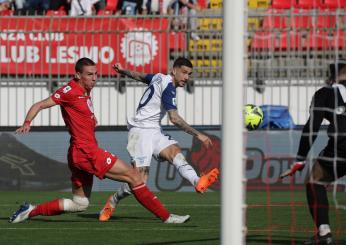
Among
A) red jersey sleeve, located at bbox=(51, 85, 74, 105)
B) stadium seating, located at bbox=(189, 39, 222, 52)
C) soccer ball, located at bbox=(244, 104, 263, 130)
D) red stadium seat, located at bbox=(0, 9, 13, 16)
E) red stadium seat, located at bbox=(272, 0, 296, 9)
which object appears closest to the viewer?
red jersey sleeve, located at bbox=(51, 85, 74, 105)

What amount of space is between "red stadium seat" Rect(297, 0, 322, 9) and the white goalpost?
43.1ft

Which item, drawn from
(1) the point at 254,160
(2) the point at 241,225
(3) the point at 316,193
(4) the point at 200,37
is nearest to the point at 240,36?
(2) the point at 241,225

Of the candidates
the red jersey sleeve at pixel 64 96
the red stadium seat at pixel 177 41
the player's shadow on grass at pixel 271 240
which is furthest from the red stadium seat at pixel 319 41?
the player's shadow on grass at pixel 271 240

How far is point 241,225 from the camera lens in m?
7.11

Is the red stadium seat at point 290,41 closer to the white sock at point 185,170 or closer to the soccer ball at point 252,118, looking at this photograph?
the soccer ball at point 252,118

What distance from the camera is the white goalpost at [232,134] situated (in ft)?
23.1

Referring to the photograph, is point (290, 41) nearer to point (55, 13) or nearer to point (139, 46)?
point (139, 46)

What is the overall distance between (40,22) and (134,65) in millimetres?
1963

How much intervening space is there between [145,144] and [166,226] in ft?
5.17

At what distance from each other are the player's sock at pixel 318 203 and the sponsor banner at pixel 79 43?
32.7ft

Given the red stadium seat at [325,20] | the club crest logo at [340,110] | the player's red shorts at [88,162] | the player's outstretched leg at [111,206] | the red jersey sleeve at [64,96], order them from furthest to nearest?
the red stadium seat at [325,20]
the player's outstretched leg at [111,206]
the red jersey sleeve at [64,96]
the player's red shorts at [88,162]
the club crest logo at [340,110]

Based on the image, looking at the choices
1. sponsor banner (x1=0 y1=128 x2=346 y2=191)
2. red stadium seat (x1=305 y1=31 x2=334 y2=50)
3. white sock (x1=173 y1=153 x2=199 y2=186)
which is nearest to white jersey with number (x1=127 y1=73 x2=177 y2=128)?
white sock (x1=173 y1=153 x2=199 y2=186)

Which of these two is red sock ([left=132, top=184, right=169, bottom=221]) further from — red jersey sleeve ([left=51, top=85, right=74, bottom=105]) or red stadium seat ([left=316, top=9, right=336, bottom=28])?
red stadium seat ([left=316, top=9, right=336, bottom=28])

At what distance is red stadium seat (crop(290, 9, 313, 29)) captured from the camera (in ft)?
59.5
